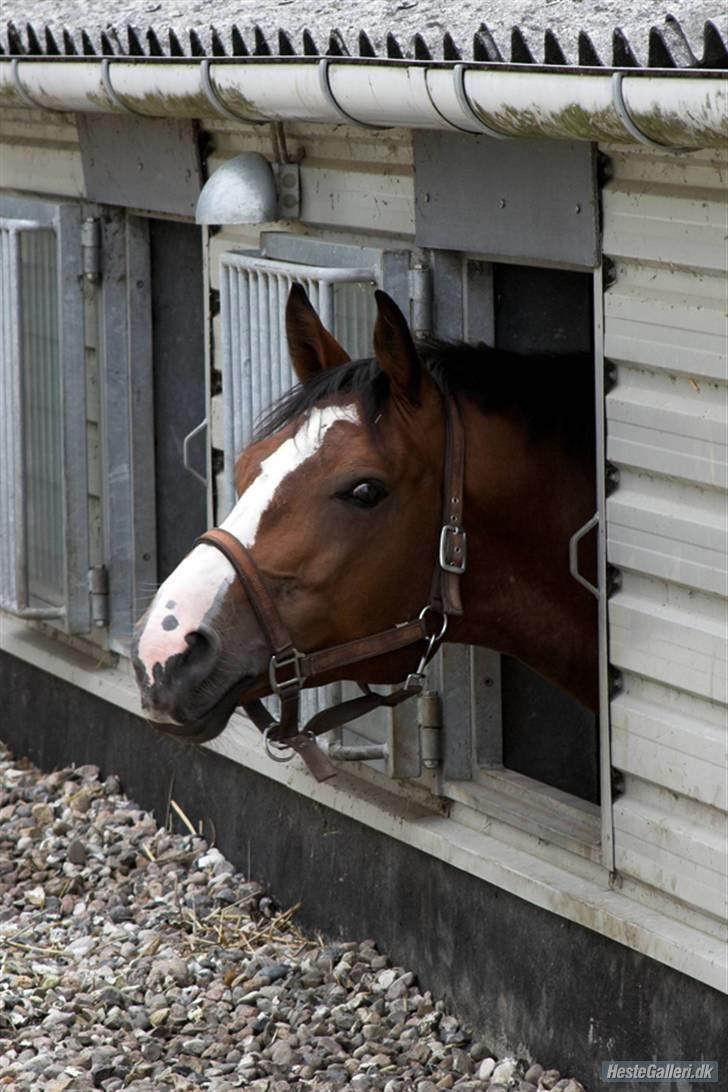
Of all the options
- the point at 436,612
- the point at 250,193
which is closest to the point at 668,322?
the point at 436,612

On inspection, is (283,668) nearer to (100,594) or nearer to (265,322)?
(265,322)

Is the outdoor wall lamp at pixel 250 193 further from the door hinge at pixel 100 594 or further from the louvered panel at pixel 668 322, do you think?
the door hinge at pixel 100 594

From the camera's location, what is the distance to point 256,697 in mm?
4469

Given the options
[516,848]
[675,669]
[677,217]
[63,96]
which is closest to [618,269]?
[677,217]

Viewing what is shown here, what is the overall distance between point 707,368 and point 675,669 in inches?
26.5

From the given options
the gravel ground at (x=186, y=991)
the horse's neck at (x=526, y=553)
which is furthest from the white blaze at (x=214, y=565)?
the gravel ground at (x=186, y=991)

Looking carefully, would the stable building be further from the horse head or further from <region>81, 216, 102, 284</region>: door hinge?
the horse head

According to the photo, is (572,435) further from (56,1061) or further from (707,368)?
(56,1061)

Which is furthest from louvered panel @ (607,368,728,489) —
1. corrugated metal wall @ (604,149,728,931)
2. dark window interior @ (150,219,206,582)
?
dark window interior @ (150,219,206,582)

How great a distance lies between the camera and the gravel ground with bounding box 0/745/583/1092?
5.10 meters

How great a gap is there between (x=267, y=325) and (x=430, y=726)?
1.22 meters

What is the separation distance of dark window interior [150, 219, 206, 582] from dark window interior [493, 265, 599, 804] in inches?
76.5

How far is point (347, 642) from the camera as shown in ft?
14.6

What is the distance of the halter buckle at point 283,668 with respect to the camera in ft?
14.3
